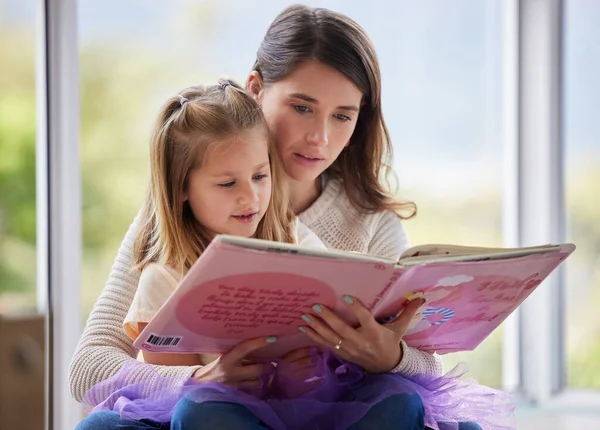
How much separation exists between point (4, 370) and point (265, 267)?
37cm

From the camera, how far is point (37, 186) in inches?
106

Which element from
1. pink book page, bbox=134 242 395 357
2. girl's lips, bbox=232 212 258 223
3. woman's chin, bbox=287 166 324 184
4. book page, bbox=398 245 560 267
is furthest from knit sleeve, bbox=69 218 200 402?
book page, bbox=398 245 560 267

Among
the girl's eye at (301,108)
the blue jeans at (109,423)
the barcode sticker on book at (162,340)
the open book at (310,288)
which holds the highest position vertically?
the girl's eye at (301,108)

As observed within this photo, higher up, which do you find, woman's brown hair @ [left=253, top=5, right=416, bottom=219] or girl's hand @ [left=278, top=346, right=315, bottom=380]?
woman's brown hair @ [left=253, top=5, right=416, bottom=219]

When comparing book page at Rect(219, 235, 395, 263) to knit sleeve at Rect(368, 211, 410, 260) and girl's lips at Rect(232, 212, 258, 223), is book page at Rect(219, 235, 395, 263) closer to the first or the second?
girl's lips at Rect(232, 212, 258, 223)

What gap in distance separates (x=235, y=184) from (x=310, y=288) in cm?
37

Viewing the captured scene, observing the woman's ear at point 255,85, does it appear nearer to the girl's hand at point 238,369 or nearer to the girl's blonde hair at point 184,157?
the girl's blonde hair at point 184,157

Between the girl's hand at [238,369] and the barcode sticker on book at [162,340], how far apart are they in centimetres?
8

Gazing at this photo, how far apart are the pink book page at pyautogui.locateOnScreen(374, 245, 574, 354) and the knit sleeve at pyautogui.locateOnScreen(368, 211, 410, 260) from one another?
0.36 meters

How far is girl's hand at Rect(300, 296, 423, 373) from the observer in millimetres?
1380

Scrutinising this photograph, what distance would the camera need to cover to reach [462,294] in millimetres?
1428

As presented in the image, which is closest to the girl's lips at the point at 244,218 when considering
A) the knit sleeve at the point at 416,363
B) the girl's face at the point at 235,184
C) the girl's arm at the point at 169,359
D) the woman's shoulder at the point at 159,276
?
the girl's face at the point at 235,184

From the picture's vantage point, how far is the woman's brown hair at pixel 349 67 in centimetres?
178

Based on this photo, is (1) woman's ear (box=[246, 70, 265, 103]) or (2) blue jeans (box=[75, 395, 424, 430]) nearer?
(2) blue jeans (box=[75, 395, 424, 430])
